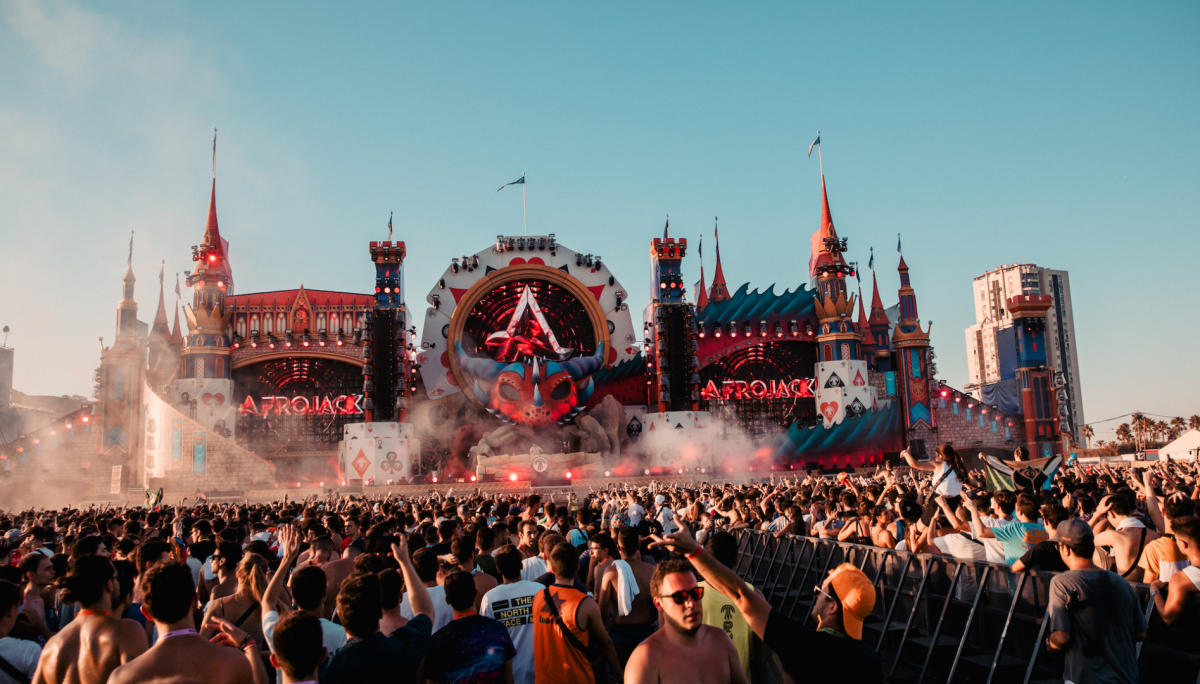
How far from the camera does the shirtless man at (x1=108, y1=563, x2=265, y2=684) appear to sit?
13.8 ft

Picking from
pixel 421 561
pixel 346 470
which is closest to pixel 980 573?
pixel 421 561

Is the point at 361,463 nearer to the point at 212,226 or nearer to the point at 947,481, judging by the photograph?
the point at 212,226

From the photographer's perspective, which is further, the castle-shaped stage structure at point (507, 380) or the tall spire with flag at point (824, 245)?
the tall spire with flag at point (824, 245)

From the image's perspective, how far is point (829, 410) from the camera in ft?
212

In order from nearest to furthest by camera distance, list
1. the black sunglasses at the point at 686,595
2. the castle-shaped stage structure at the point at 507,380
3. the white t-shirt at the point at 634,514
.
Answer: the black sunglasses at the point at 686,595 → the white t-shirt at the point at 634,514 → the castle-shaped stage structure at the point at 507,380

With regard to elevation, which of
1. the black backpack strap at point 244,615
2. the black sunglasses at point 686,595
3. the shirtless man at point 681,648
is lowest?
the black backpack strap at point 244,615

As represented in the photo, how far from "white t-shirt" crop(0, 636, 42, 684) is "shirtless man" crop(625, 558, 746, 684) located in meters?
3.88

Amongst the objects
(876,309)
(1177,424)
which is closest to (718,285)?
(876,309)

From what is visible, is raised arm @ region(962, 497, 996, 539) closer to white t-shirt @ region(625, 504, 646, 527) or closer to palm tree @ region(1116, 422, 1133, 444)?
white t-shirt @ region(625, 504, 646, 527)

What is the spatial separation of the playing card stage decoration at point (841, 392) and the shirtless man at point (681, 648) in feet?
202

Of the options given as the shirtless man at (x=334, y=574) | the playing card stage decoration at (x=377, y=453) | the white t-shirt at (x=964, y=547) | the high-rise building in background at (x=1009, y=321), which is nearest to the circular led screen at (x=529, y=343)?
the playing card stage decoration at (x=377, y=453)

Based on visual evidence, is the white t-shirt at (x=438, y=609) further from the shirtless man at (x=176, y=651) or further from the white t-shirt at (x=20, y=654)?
the white t-shirt at (x=20, y=654)

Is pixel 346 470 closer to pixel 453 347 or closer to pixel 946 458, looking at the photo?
pixel 453 347

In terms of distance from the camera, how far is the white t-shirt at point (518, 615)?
620cm
